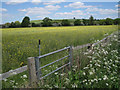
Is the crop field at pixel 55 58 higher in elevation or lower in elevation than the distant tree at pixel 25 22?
lower

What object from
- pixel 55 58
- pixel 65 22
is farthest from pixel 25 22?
pixel 65 22

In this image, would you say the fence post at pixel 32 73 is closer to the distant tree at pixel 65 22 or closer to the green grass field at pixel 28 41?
the green grass field at pixel 28 41

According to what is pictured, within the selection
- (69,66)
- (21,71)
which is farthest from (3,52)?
(69,66)

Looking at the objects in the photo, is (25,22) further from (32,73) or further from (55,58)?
(32,73)

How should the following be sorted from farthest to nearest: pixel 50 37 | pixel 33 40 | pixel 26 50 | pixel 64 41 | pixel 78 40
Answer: pixel 78 40
pixel 64 41
pixel 50 37
pixel 33 40
pixel 26 50

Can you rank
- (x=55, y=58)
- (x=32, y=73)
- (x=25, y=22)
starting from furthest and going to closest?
(x=55, y=58)
(x=25, y=22)
(x=32, y=73)

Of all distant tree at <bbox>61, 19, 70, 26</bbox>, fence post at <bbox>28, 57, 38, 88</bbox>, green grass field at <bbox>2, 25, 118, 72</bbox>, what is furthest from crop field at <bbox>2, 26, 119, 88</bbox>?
distant tree at <bbox>61, 19, 70, 26</bbox>

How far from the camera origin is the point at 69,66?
642cm

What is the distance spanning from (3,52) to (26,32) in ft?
3.64

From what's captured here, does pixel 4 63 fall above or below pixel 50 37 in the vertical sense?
below

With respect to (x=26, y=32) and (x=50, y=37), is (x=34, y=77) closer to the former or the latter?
(x=26, y=32)

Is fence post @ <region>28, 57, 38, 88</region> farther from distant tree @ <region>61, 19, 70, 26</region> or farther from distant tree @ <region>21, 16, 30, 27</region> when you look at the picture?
distant tree @ <region>61, 19, 70, 26</region>

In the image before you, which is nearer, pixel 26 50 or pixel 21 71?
pixel 21 71

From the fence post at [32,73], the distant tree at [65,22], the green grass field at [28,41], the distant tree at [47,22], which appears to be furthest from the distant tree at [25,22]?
the fence post at [32,73]
